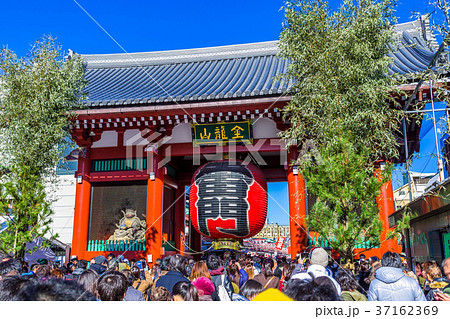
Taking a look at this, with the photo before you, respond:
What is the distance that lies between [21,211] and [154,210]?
3.70 metres

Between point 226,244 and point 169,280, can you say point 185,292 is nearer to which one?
point 169,280

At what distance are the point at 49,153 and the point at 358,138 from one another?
7282 mm

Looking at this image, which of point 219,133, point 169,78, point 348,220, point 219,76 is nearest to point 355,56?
point 348,220

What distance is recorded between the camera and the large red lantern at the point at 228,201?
9859 mm

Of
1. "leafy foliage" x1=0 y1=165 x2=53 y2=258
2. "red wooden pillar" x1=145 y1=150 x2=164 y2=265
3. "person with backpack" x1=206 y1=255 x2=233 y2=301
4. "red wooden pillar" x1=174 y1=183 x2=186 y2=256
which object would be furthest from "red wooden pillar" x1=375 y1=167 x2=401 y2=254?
"leafy foliage" x1=0 y1=165 x2=53 y2=258

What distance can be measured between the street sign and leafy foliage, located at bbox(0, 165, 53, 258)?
14.7ft

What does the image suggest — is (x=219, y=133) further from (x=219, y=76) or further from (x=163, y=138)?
(x=219, y=76)

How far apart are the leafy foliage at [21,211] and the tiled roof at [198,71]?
299 centimetres

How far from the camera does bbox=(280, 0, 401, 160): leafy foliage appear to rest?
7.23 metres

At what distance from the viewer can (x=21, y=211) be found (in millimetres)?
8148

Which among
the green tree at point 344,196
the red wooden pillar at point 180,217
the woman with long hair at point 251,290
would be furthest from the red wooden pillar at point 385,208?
the red wooden pillar at point 180,217

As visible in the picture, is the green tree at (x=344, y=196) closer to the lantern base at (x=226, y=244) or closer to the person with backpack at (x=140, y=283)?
the person with backpack at (x=140, y=283)

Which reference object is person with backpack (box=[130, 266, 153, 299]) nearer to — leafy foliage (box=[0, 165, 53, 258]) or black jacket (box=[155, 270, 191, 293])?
black jacket (box=[155, 270, 191, 293])

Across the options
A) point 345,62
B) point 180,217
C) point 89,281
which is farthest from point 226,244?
point 89,281
